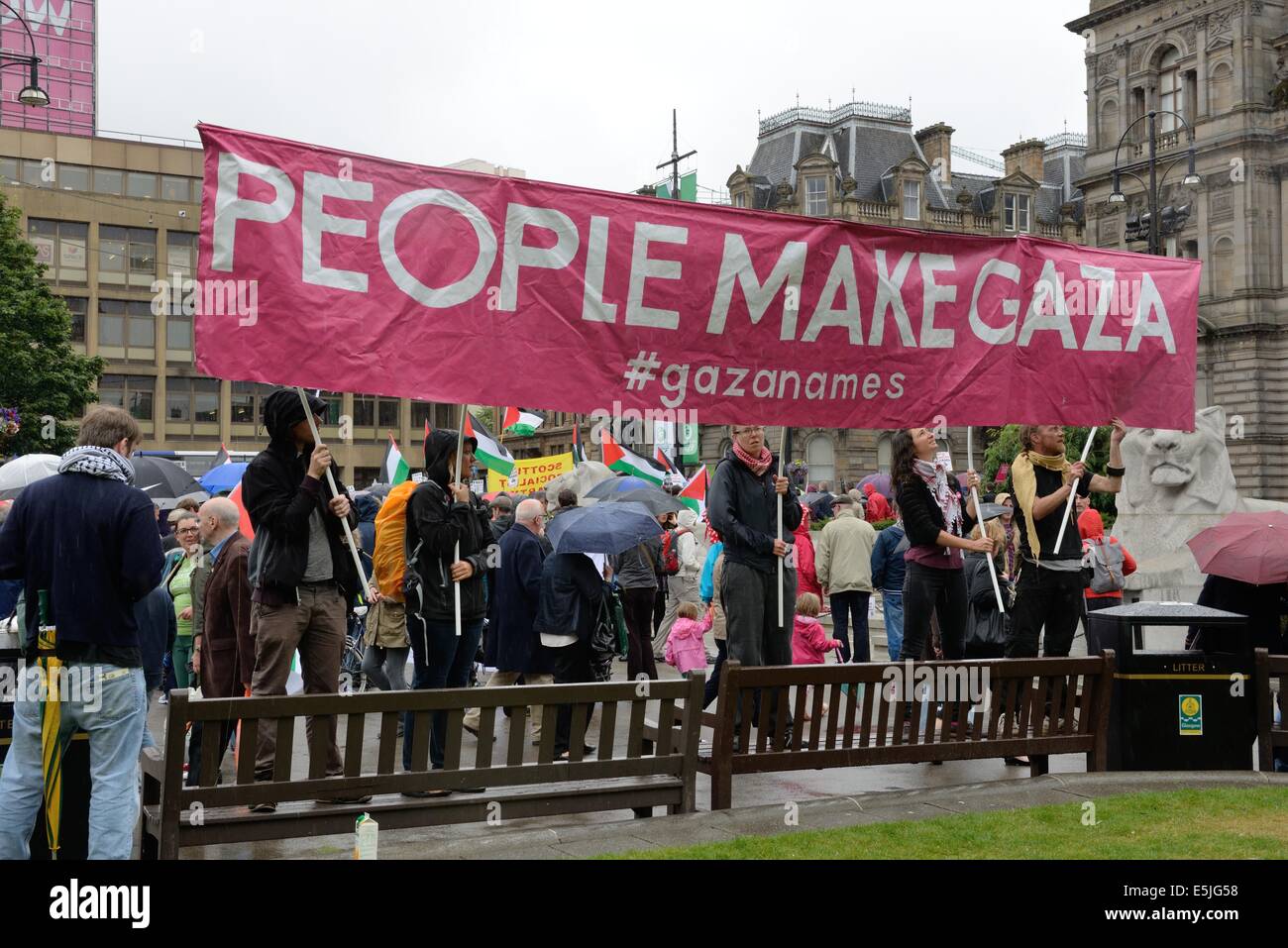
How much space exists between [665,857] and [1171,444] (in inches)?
538

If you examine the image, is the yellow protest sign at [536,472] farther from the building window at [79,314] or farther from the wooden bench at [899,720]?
the building window at [79,314]

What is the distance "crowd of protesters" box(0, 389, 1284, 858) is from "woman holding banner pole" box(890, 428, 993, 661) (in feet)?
0.05

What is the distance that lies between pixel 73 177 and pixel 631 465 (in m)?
56.0

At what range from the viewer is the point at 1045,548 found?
9117 millimetres

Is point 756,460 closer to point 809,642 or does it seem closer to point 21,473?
point 809,642

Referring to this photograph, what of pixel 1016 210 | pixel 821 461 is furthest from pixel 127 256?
pixel 1016 210

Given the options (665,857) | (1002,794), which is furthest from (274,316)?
(1002,794)

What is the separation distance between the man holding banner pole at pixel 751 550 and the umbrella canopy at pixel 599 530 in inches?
56.6

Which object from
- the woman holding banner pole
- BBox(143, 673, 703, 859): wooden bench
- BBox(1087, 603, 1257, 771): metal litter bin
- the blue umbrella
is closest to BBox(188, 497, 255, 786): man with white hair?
BBox(143, 673, 703, 859): wooden bench

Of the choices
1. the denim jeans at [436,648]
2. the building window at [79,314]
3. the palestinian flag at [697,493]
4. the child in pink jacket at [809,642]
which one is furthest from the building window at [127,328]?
the denim jeans at [436,648]

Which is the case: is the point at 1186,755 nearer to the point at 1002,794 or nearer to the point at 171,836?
the point at 1002,794

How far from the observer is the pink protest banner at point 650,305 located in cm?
684

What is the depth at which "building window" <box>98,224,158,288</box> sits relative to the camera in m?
68.7

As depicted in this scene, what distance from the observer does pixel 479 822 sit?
7.09 metres
